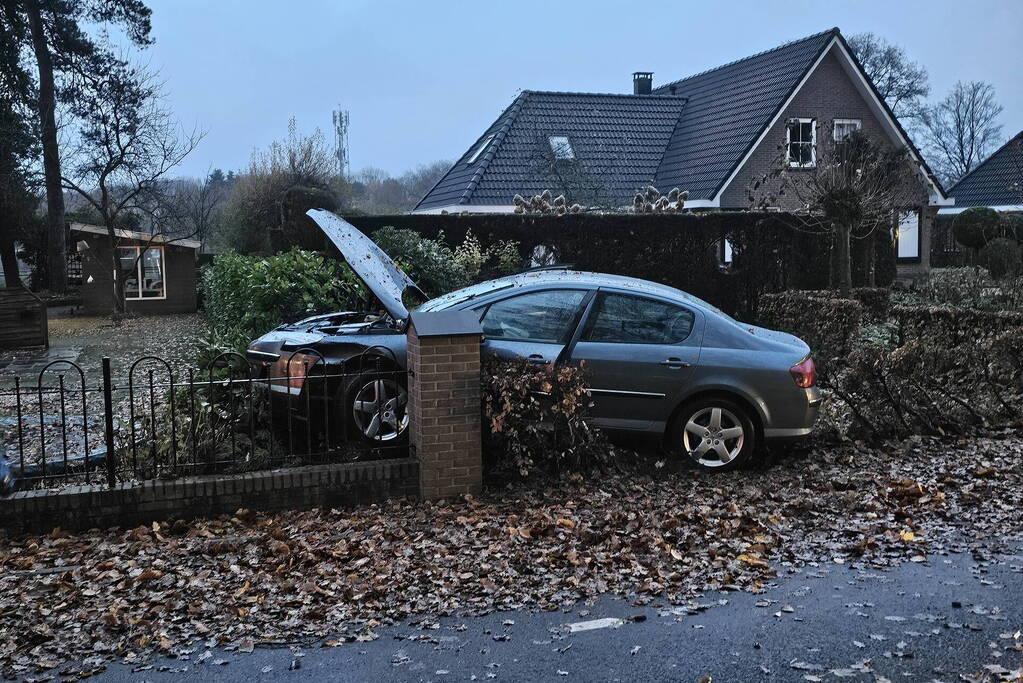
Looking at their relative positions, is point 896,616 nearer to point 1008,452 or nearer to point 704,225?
point 1008,452

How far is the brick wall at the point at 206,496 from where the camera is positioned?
6.75 metres

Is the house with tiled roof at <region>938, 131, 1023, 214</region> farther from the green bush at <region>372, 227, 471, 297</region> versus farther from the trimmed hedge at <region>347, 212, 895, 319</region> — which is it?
the green bush at <region>372, 227, 471, 297</region>

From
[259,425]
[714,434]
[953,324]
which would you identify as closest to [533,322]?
[714,434]

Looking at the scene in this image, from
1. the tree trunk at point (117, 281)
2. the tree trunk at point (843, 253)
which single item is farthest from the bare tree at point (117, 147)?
the tree trunk at point (843, 253)

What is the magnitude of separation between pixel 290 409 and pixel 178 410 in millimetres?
1145

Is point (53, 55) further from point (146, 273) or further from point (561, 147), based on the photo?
point (561, 147)

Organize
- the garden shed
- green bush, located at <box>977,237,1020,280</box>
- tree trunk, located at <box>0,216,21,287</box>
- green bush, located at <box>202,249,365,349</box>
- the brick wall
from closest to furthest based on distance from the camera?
the brick wall, green bush, located at <box>202,249,365,349</box>, green bush, located at <box>977,237,1020,280</box>, the garden shed, tree trunk, located at <box>0,216,21,287</box>

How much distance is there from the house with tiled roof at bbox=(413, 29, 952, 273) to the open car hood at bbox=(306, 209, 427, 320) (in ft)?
49.8

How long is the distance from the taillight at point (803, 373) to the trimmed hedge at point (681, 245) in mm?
10198

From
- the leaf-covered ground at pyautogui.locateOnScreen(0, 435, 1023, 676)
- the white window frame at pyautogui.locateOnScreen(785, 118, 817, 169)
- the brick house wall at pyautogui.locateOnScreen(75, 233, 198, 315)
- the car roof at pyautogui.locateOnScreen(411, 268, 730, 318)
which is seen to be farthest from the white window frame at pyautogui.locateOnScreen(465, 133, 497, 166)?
the leaf-covered ground at pyautogui.locateOnScreen(0, 435, 1023, 676)

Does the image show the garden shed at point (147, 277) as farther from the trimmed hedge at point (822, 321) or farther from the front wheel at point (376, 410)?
the front wheel at point (376, 410)

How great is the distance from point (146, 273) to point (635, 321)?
27.1m

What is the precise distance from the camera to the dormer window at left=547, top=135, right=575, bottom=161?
1063 inches

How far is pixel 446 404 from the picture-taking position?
24.2ft
